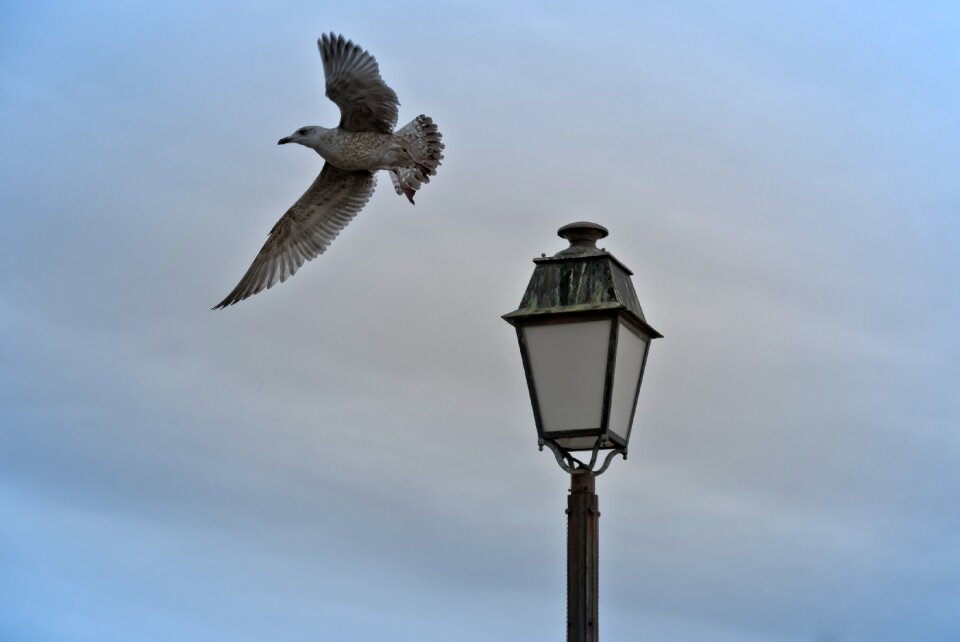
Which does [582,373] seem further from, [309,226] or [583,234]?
[309,226]

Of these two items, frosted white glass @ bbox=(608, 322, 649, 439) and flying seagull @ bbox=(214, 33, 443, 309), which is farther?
flying seagull @ bbox=(214, 33, 443, 309)

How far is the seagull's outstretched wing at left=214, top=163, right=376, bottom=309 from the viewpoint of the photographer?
1502 cm

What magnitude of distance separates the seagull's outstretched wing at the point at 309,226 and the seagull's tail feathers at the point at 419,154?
0.87 meters

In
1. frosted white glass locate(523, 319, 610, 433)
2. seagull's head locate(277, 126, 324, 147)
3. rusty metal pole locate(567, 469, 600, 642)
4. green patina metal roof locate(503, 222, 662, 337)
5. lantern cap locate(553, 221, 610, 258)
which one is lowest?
rusty metal pole locate(567, 469, 600, 642)

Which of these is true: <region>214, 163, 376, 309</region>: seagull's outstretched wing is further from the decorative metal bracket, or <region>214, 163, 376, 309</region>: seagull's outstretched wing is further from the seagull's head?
the decorative metal bracket

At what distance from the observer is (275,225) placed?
50.2 ft

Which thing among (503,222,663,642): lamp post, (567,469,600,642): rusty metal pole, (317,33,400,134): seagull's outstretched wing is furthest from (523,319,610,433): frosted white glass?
(317,33,400,134): seagull's outstretched wing

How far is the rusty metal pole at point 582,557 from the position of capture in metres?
5.28

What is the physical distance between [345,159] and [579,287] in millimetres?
8649

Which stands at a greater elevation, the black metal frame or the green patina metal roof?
the green patina metal roof

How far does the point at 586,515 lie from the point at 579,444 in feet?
0.93

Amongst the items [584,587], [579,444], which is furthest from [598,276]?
[584,587]

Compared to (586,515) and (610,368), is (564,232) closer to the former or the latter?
(610,368)

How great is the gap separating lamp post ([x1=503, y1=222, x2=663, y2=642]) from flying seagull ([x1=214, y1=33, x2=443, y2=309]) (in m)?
8.06
